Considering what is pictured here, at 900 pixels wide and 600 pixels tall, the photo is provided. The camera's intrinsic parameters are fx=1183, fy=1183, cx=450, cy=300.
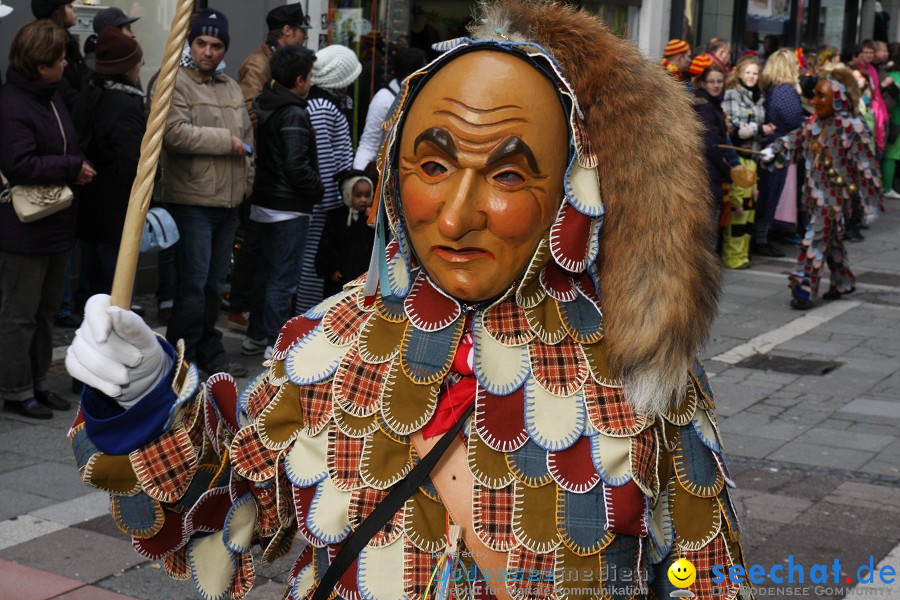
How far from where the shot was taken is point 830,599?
4.35 meters

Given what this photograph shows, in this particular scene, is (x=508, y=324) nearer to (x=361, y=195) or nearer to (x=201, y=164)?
(x=201, y=164)

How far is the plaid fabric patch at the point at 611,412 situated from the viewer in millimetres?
2160

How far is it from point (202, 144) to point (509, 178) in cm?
468

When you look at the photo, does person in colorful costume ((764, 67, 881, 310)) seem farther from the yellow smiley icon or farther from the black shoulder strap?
the black shoulder strap

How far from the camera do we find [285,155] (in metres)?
7.09

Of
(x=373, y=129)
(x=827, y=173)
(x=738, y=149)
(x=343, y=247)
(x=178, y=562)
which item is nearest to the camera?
(x=178, y=562)

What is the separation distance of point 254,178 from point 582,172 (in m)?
5.36

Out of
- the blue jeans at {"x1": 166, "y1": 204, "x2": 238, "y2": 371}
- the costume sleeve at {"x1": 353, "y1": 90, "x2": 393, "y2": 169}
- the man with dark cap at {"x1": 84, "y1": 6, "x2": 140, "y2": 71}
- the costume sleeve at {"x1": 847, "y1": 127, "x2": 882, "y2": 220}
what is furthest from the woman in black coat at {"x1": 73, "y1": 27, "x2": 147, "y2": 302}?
the costume sleeve at {"x1": 847, "y1": 127, "x2": 882, "y2": 220}

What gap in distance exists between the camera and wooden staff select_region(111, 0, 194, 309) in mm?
1997

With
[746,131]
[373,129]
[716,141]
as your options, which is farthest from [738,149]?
[373,129]

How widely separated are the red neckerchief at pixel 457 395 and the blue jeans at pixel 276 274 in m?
5.12

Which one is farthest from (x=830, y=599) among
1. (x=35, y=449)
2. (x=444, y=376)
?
(x=35, y=449)

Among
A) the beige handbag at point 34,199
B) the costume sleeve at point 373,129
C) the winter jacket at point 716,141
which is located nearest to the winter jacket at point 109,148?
the beige handbag at point 34,199

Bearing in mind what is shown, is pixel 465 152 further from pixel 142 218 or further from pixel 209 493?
pixel 209 493
